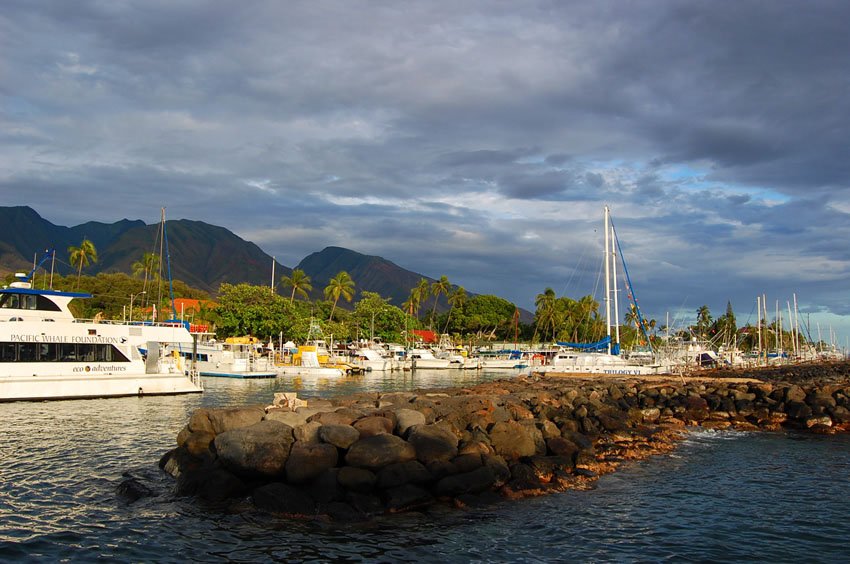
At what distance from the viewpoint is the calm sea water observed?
519 inches

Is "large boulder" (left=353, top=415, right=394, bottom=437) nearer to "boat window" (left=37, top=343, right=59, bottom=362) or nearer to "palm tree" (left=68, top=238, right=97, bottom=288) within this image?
"boat window" (left=37, top=343, right=59, bottom=362)

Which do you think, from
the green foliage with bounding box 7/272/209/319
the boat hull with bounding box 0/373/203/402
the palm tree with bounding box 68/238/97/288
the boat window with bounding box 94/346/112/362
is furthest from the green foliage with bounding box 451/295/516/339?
the boat window with bounding box 94/346/112/362

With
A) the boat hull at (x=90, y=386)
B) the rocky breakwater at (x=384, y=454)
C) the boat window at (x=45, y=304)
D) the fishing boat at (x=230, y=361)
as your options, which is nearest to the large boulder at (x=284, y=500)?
the rocky breakwater at (x=384, y=454)

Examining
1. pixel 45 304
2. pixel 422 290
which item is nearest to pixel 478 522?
pixel 45 304

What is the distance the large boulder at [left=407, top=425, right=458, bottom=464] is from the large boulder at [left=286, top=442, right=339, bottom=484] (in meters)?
2.12

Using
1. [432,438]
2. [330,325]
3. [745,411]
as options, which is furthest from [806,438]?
[330,325]

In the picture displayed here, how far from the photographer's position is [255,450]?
54.7 ft

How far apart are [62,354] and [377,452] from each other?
91.4 feet

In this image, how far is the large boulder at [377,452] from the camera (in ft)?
54.1

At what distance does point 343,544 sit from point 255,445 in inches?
177

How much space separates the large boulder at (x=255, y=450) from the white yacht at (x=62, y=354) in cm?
2349

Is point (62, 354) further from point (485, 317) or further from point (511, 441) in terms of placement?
point (485, 317)

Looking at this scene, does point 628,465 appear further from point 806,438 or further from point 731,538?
point 806,438

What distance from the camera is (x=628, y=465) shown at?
21750mm
